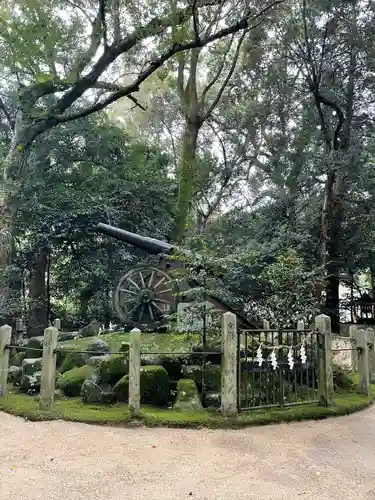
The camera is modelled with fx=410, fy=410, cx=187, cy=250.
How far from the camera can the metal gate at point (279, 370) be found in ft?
17.0

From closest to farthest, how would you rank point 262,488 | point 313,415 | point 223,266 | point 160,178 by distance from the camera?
point 262,488 → point 313,415 → point 223,266 → point 160,178

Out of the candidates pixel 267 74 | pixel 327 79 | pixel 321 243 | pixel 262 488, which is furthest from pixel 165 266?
pixel 267 74

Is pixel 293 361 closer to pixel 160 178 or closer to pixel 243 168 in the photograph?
pixel 160 178

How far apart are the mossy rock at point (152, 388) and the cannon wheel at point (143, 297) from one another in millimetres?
3240

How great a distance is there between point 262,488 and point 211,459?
2.28 ft

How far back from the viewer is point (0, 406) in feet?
17.4

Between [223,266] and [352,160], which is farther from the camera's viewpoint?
[352,160]

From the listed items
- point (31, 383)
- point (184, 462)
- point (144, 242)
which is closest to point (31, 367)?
point (31, 383)

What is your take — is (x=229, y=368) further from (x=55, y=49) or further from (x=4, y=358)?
(x=55, y=49)

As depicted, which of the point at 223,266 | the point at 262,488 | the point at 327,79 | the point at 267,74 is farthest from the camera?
the point at 267,74

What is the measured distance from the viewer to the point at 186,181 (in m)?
13.2

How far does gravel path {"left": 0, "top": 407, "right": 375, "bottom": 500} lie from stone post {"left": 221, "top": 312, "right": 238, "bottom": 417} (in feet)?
1.15

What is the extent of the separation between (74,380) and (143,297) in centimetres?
308

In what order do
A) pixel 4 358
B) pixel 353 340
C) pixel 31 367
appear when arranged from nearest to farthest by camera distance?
pixel 4 358 → pixel 31 367 → pixel 353 340
